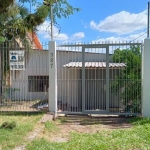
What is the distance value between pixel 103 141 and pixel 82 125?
2.18 m

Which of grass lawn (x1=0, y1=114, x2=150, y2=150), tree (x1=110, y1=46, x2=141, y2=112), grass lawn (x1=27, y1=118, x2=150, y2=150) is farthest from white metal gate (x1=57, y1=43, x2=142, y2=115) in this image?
grass lawn (x1=27, y1=118, x2=150, y2=150)

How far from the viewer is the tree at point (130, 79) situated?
30.4 feet

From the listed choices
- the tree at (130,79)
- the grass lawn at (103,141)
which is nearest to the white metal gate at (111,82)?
the tree at (130,79)

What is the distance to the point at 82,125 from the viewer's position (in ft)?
A: 26.6

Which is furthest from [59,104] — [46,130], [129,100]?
[46,130]

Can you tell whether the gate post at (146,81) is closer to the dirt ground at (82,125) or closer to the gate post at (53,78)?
the dirt ground at (82,125)

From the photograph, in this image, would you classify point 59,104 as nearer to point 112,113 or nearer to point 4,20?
point 112,113

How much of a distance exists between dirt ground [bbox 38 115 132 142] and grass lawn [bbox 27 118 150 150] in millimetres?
250

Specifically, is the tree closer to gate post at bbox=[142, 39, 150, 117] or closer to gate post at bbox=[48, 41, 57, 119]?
gate post at bbox=[142, 39, 150, 117]

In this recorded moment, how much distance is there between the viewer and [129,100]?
370 inches

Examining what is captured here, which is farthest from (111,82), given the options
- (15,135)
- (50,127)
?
(15,135)

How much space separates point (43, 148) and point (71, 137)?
1.31 m

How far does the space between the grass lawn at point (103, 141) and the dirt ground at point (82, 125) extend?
0.25m

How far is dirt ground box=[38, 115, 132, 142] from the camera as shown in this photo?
21.8ft
